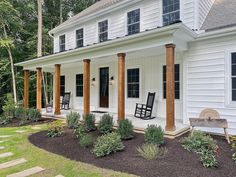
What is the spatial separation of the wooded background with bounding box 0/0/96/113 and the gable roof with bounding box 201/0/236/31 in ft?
38.5

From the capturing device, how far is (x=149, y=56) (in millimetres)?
9078

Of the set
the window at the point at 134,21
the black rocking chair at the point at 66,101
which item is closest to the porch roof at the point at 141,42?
the window at the point at 134,21

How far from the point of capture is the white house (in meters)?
6.32

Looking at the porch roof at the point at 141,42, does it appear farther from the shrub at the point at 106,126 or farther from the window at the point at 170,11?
the shrub at the point at 106,126

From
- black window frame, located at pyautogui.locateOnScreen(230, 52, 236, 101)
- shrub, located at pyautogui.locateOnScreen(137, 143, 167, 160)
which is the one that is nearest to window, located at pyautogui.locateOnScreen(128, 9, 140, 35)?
black window frame, located at pyautogui.locateOnScreen(230, 52, 236, 101)

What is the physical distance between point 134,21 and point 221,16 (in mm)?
3571

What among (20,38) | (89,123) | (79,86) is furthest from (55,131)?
(20,38)

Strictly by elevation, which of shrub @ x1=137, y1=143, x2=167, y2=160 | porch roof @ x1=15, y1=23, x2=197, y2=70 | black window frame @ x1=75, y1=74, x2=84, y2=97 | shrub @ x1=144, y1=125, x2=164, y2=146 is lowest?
shrub @ x1=137, y1=143, x2=167, y2=160

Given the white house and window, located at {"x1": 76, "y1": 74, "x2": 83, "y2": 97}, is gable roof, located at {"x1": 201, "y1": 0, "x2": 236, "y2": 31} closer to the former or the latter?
the white house

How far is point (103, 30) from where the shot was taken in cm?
Answer: 1095

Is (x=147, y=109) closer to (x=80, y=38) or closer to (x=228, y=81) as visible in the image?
(x=228, y=81)

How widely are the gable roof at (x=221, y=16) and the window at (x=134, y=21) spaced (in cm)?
285

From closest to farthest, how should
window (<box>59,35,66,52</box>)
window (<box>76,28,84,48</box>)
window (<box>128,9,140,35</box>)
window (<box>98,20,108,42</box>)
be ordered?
window (<box>128,9,140,35</box>) → window (<box>98,20,108,42</box>) → window (<box>76,28,84,48</box>) → window (<box>59,35,66,52</box>)

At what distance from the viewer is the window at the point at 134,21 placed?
9.34 metres
